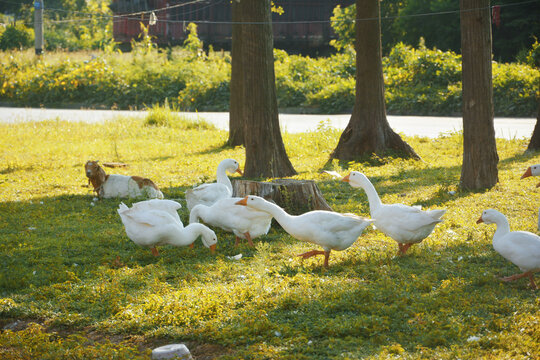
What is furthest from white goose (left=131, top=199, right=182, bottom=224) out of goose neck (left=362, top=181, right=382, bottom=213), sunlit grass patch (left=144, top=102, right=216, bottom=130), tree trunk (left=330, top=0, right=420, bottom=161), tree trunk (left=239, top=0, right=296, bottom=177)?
sunlit grass patch (left=144, top=102, right=216, bottom=130)

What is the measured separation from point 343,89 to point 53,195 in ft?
52.8

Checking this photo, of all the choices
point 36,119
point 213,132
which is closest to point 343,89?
point 213,132

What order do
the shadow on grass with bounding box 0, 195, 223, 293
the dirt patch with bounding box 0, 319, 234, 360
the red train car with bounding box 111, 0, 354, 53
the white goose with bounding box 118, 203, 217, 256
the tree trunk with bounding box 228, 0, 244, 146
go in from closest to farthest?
the dirt patch with bounding box 0, 319, 234, 360 < the shadow on grass with bounding box 0, 195, 223, 293 < the white goose with bounding box 118, 203, 217, 256 < the tree trunk with bounding box 228, 0, 244, 146 < the red train car with bounding box 111, 0, 354, 53

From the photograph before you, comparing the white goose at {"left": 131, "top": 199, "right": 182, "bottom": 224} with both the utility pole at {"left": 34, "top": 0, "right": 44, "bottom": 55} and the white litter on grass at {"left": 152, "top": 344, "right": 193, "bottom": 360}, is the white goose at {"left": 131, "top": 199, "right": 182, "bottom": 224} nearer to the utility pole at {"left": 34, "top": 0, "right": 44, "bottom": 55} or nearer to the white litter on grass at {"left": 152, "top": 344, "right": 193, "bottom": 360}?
the white litter on grass at {"left": 152, "top": 344, "right": 193, "bottom": 360}

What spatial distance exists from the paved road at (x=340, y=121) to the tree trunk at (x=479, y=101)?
255 inches

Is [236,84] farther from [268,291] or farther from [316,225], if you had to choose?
Answer: [268,291]

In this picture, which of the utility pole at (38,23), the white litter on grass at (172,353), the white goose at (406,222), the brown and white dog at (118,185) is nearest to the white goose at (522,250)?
the white goose at (406,222)

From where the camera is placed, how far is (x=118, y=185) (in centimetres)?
994

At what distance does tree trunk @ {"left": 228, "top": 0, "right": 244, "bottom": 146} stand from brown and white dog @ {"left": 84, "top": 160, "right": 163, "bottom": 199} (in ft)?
17.1

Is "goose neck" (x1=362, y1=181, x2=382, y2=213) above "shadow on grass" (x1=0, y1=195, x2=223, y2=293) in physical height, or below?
above

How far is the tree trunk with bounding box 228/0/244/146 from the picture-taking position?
14703 millimetres

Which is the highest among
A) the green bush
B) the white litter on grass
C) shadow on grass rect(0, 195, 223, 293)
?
the green bush

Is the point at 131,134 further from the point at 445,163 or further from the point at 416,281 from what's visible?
the point at 416,281

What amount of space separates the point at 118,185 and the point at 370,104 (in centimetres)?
565
